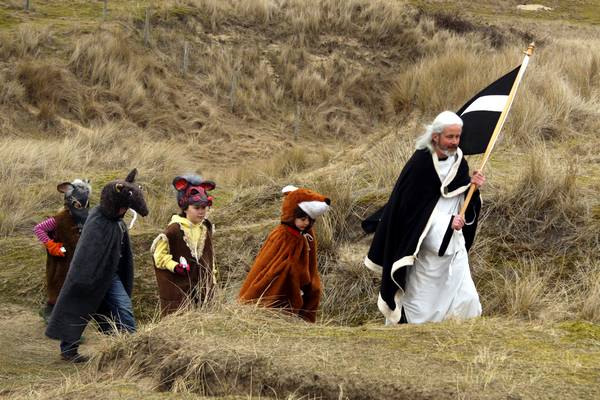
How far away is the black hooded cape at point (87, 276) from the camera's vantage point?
24.0ft

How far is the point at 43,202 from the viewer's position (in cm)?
1202

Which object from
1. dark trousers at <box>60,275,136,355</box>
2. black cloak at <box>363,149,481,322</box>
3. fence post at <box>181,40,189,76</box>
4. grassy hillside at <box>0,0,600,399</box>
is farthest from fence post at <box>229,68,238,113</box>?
black cloak at <box>363,149,481,322</box>

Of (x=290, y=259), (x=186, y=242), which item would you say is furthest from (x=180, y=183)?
(x=290, y=259)

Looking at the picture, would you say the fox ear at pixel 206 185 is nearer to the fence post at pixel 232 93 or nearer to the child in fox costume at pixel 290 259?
the child in fox costume at pixel 290 259

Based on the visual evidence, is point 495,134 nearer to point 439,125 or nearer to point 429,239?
point 439,125

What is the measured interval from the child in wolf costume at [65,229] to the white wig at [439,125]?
3.40 m

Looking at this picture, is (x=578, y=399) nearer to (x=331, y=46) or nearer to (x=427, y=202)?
(x=427, y=202)

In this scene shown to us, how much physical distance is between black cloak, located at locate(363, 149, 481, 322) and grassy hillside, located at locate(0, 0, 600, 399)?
565 millimetres

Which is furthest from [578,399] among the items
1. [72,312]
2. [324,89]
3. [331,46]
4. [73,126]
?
[331,46]

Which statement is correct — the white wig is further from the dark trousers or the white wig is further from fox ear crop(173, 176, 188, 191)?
the dark trousers

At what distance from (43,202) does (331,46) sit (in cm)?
1401

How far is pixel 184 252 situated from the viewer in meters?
7.30

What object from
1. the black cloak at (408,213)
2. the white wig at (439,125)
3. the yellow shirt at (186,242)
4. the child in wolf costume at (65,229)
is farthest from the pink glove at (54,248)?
the white wig at (439,125)

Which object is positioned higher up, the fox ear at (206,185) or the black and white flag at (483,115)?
the black and white flag at (483,115)
